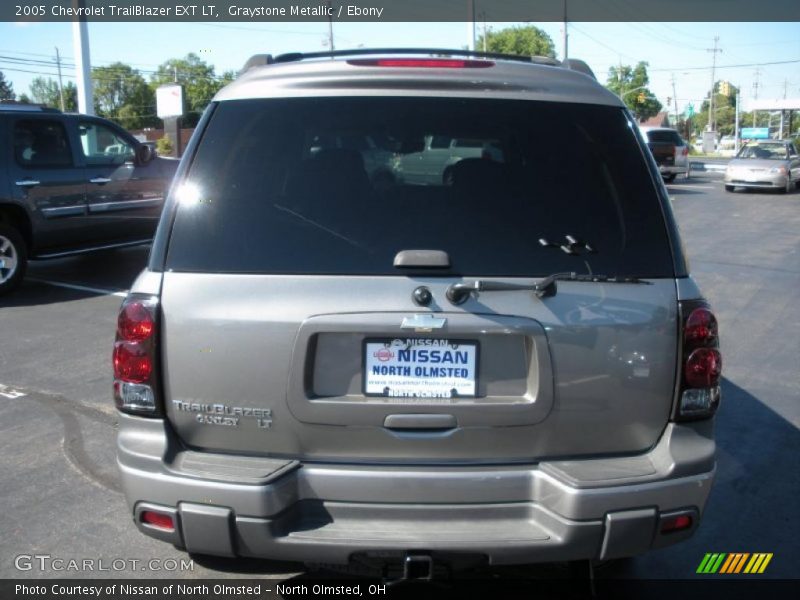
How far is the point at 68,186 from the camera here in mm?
9516

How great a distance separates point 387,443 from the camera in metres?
2.64

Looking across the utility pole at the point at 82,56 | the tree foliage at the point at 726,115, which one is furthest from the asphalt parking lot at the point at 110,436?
the tree foliage at the point at 726,115

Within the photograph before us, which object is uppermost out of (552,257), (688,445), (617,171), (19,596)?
(617,171)

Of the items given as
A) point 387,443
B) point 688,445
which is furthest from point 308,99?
point 688,445

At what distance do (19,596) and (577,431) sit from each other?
7.69 feet

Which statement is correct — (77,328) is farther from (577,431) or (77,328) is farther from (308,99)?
(577,431)

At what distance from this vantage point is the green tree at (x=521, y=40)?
8985cm

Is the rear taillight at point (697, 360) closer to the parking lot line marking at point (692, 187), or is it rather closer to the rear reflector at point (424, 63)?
the rear reflector at point (424, 63)

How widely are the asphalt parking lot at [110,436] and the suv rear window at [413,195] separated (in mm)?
1466

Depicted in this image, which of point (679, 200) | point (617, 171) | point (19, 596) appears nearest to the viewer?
point (617, 171)

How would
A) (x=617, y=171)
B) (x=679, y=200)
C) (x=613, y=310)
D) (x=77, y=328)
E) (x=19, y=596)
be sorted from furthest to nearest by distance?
1. (x=679, y=200)
2. (x=77, y=328)
3. (x=19, y=596)
4. (x=617, y=171)
5. (x=613, y=310)

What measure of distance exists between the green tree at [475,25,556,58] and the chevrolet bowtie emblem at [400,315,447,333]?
90.3m

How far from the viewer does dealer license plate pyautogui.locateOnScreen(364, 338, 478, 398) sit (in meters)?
2.61
